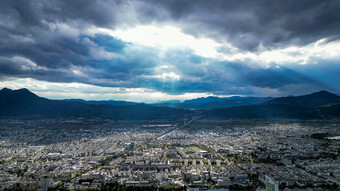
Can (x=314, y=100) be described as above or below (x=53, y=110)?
above

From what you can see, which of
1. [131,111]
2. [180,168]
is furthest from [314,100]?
[180,168]

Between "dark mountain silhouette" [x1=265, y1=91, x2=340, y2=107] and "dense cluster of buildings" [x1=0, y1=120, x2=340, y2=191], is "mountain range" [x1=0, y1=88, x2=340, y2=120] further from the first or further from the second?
"dense cluster of buildings" [x1=0, y1=120, x2=340, y2=191]

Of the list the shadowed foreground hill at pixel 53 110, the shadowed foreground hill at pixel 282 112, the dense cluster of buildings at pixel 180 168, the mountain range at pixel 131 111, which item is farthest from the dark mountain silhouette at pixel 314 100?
the dense cluster of buildings at pixel 180 168

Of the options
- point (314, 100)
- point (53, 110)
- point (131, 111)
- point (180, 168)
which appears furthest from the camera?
point (314, 100)

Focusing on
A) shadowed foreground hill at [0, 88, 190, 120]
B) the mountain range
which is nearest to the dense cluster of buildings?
the mountain range

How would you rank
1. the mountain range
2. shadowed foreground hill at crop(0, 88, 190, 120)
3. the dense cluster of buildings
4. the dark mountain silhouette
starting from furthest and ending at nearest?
the dark mountain silhouette → shadowed foreground hill at crop(0, 88, 190, 120) → the mountain range → the dense cluster of buildings

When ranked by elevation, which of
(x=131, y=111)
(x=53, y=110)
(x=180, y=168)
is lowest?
(x=180, y=168)

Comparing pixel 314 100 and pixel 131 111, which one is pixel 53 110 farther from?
pixel 314 100

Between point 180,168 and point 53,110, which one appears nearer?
point 180,168

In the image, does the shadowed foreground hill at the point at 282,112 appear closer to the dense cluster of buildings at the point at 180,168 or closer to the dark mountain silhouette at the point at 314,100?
the dark mountain silhouette at the point at 314,100
